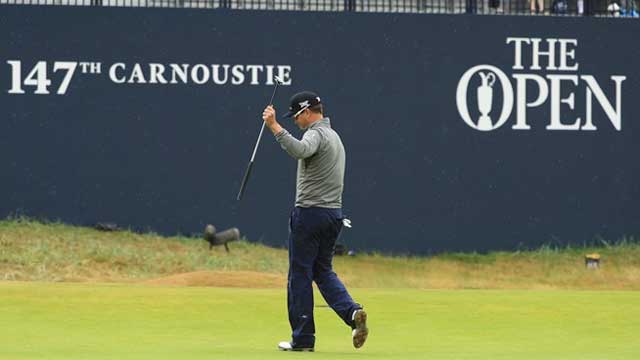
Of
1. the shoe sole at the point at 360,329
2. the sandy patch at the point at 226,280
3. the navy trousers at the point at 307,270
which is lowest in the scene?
the sandy patch at the point at 226,280

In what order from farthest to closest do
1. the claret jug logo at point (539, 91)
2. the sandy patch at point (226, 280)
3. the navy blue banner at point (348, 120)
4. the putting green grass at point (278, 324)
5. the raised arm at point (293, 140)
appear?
the claret jug logo at point (539, 91), the navy blue banner at point (348, 120), the sandy patch at point (226, 280), the putting green grass at point (278, 324), the raised arm at point (293, 140)

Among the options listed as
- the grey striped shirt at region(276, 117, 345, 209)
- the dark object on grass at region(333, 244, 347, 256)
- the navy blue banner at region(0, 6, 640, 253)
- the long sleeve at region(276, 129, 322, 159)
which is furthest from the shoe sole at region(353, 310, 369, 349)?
the dark object on grass at region(333, 244, 347, 256)

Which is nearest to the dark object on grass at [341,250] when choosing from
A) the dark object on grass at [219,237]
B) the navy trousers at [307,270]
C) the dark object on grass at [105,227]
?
the dark object on grass at [219,237]

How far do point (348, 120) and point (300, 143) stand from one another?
1626 cm

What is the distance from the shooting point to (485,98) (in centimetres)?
2883

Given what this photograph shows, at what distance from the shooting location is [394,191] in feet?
93.7

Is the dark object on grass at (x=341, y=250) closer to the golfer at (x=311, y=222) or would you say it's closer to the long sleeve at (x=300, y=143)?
the golfer at (x=311, y=222)

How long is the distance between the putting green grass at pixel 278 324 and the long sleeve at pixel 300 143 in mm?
1553

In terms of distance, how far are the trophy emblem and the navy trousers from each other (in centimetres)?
1660

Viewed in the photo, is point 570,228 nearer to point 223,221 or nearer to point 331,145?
point 223,221

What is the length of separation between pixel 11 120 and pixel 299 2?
221 inches

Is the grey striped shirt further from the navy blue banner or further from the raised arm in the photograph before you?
the navy blue banner

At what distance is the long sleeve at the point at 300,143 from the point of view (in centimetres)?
1199

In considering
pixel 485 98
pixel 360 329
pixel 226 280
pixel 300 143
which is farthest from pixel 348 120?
pixel 360 329
